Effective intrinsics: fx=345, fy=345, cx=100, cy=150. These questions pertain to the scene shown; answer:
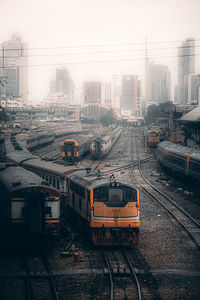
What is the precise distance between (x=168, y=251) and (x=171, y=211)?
5.98 m

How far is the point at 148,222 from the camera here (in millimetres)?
16516

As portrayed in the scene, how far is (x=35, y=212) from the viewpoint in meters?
12.2

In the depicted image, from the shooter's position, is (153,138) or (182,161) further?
(153,138)

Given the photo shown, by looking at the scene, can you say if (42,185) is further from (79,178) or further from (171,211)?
(171,211)

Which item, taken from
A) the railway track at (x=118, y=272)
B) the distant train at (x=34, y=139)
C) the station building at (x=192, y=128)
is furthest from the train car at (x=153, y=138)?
the railway track at (x=118, y=272)

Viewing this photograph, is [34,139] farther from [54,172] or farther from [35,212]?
[35,212]

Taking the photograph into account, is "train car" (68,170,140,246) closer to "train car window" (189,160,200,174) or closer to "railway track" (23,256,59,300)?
"railway track" (23,256,59,300)

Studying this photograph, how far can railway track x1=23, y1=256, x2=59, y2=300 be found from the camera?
9.37 m

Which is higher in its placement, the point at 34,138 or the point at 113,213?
the point at 34,138

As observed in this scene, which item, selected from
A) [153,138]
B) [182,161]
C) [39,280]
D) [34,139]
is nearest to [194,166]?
[182,161]

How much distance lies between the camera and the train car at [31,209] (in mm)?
12055

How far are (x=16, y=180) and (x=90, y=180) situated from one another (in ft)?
9.49

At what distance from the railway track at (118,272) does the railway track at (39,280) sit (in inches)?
66.9

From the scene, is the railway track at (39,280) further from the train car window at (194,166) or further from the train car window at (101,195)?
the train car window at (194,166)
